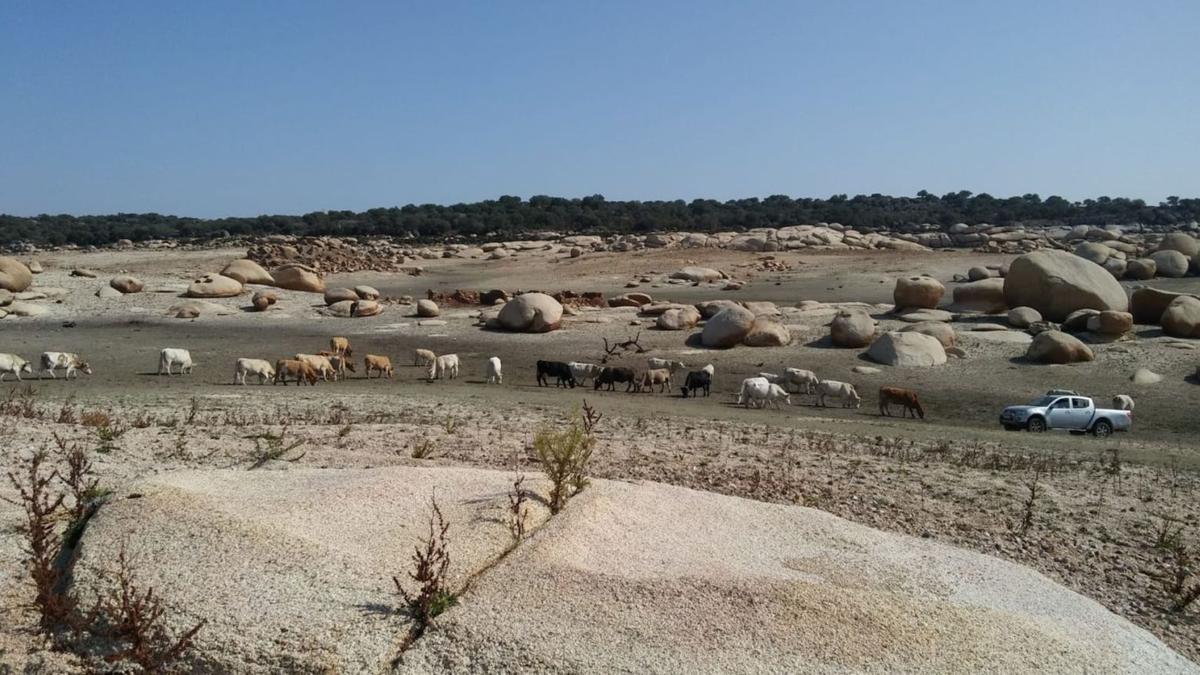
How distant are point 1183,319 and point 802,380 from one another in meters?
14.4

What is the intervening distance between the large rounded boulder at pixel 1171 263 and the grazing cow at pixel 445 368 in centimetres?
4158

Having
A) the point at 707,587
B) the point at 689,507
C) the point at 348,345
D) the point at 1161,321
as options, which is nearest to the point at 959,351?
the point at 1161,321

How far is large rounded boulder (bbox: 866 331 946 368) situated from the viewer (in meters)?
29.0

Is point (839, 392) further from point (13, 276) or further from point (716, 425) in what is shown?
point (13, 276)

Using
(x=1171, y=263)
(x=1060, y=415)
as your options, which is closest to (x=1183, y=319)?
(x=1060, y=415)

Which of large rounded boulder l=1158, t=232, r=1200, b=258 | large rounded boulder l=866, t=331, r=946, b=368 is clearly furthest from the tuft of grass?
large rounded boulder l=1158, t=232, r=1200, b=258

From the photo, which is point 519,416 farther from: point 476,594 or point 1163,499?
point 476,594

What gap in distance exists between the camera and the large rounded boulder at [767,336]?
32281 mm

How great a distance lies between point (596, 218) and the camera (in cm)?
10788

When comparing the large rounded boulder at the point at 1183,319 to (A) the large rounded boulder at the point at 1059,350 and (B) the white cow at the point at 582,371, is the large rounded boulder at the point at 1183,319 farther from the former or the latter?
(B) the white cow at the point at 582,371

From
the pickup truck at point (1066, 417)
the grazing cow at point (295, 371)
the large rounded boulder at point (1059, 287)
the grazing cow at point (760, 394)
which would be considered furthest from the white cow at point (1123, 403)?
the grazing cow at point (295, 371)

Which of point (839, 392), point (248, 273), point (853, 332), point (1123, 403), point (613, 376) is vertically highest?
point (248, 273)

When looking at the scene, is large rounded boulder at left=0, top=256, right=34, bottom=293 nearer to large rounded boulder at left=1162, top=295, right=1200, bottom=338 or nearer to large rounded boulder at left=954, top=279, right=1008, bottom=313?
large rounded boulder at left=954, top=279, right=1008, bottom=313

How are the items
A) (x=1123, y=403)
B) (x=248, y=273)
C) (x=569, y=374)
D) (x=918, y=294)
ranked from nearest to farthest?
(x=1123, y=403) < (x=569, y=374) < (x=918, y=294) < (x=248, y=273)
